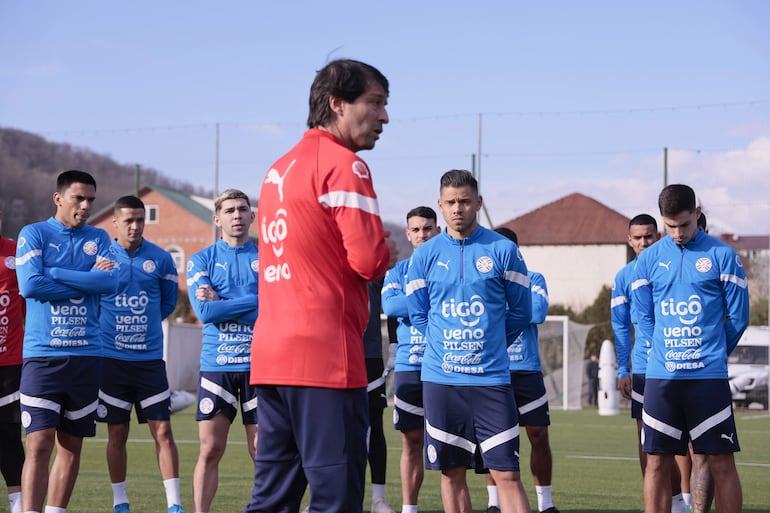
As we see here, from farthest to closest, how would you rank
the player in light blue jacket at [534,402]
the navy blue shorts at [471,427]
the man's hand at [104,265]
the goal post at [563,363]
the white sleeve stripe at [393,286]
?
1. the goal post at [563,363]
2. the white sleeve stripe at [393,286]
3. the player in light blue jacket at [534,402]
4. the man's hand at [104,265]
5. the navy blue shorts at [471,427]

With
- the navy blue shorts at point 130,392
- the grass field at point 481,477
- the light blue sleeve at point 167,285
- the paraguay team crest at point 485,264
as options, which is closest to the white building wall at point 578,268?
the grass field at point 481,477

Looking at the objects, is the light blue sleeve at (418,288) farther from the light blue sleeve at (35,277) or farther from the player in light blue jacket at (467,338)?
the light blue sleeve at (35,277)

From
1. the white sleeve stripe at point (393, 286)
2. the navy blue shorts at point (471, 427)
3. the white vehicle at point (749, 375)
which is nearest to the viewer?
the navy blue shorts at point (471, 427)

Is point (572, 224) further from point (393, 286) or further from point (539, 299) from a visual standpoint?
point (393, 286)

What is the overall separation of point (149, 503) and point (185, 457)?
495 centimetres

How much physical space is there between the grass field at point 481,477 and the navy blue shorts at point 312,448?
5401mm

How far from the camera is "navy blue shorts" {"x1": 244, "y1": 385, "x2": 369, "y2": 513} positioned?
407 cm

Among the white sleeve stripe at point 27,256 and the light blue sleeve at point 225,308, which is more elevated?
the white sleeve stripe at point 27,256

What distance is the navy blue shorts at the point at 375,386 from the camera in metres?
9.92

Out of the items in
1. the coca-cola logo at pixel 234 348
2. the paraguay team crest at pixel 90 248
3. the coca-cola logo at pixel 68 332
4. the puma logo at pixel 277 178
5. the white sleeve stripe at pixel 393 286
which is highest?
the puma logo at pixel 277 178

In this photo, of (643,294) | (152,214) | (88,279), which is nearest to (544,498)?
(643,294)

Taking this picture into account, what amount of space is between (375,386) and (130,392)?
2.26 metres

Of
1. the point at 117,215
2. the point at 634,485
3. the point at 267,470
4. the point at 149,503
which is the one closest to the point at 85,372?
the point at 117,215

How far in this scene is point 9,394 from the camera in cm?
871
